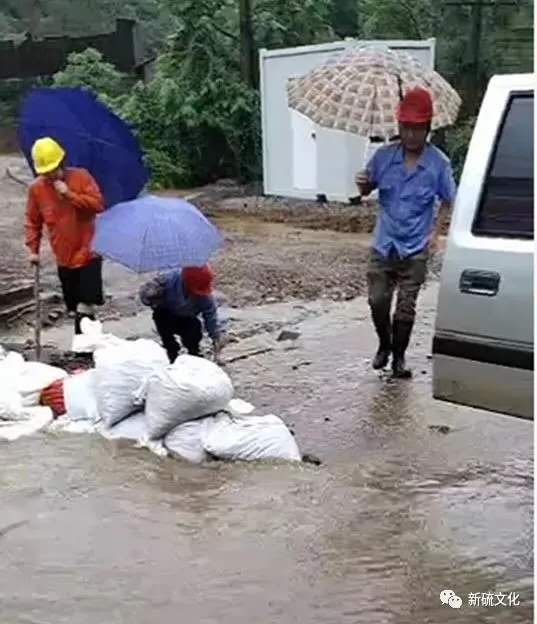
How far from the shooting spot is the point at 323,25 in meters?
24.7

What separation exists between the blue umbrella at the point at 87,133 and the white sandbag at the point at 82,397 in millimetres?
2104

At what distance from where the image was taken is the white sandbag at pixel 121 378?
6.49 meters

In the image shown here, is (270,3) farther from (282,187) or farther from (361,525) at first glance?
(361,525)

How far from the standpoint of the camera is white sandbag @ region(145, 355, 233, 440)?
20.3 ft

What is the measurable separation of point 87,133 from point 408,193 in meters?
2.32

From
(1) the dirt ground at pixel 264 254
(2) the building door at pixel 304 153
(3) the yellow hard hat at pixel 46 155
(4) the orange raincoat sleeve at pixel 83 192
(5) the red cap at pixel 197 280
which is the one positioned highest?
(3) the yellow hard hat at pixel 46 155

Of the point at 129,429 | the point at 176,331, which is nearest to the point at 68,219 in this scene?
the point at 176,331

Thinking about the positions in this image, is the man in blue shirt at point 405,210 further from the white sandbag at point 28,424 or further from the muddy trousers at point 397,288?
the white sandbag at point 28,424

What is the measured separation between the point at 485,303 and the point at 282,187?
1495 cm

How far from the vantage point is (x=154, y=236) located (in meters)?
7.32

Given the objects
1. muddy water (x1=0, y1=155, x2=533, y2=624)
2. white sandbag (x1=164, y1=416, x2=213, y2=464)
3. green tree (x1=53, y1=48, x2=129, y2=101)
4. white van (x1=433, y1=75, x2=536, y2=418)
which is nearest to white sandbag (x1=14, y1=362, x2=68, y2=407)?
muddy water (x1=0, y1=155, x2=533, y2=624)

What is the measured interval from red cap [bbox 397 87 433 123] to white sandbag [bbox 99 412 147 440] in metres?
2.40

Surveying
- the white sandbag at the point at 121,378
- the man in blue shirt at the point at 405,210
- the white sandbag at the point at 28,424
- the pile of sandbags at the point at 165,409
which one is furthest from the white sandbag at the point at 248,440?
the man in blue shirt at the point at 405,210

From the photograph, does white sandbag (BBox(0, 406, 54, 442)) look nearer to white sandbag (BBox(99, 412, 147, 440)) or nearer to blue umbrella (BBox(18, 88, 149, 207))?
white sandbag (BBox(99, 412, 147, 440))
